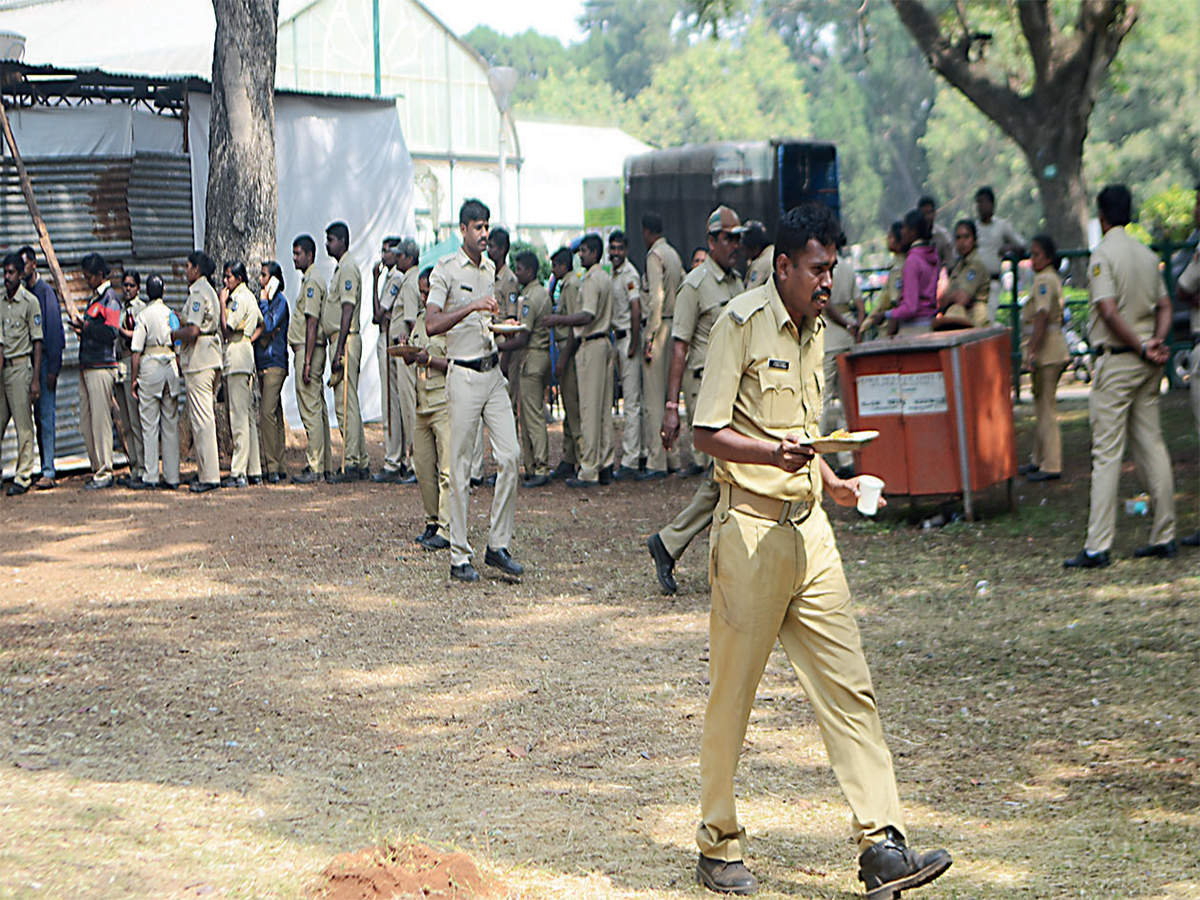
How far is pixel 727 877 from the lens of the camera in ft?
14.8

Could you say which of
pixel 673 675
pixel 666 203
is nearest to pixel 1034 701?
pixel 673 675

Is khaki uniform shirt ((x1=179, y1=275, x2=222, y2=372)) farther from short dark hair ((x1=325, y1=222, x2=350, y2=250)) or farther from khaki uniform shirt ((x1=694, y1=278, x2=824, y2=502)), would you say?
khaki uniform shirt ((x1=694, y1=278, x2=824, y2=502))

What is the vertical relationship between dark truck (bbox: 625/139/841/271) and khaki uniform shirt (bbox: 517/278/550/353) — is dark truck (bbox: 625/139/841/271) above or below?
above

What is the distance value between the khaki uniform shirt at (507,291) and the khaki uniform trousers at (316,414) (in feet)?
6.35

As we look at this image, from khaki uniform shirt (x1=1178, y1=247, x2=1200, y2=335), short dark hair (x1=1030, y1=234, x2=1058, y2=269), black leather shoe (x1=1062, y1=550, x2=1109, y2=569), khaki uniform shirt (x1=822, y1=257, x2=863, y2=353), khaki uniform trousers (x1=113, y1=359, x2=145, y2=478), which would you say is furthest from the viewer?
khaki uniform trousers (x1=113, y1=359, x2=145, y2=478)

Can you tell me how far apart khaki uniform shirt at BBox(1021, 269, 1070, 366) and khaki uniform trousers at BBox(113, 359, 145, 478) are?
849 centimetres

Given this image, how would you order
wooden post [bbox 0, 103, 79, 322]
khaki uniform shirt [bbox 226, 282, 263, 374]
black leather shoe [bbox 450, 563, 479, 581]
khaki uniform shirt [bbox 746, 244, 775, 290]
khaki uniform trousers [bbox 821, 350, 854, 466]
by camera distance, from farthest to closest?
wooden post [bbox 0, 103, 79, 322]
khaki uniform shirt [bbox 226, 282, 263, 374]
khaki uniform trousers [bbox 821, 350, 854, 466]
khaki uniform shirt [bbox 746, 244, 775, 290]
black leather shoe [bbox 450, 563, 479, 581]

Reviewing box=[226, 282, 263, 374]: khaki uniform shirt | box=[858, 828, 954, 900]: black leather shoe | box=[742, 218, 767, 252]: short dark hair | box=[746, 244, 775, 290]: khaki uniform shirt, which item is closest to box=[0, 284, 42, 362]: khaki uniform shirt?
box=[226, 282, 263, 374]: khaki uniform shirt

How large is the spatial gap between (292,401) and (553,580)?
28.1 feet

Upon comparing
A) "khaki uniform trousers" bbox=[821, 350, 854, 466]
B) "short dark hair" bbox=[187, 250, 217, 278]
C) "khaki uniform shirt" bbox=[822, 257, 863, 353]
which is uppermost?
"short dark hair" bbox=[187, 250, 217, 278]

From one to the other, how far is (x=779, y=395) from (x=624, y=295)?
30.5 feet

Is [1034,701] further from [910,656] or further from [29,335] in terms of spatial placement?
[29,335]

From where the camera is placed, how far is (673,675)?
7.19 metres

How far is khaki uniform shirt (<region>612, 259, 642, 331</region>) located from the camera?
13.6 m
